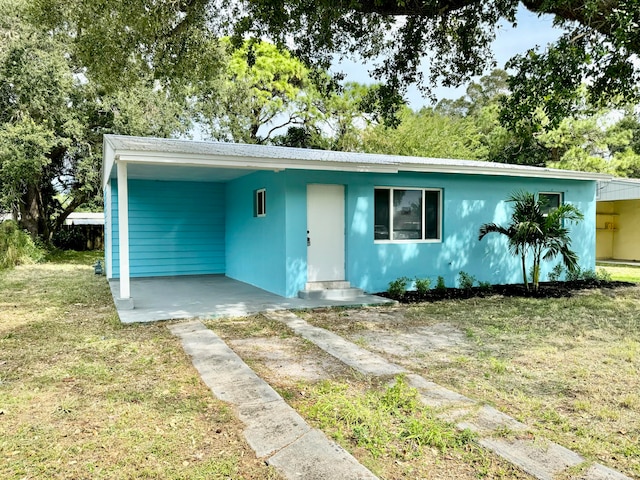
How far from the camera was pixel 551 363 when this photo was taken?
4.53m

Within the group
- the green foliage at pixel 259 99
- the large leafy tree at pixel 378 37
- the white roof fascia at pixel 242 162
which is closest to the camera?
the large leafy tree at pixel 378 37

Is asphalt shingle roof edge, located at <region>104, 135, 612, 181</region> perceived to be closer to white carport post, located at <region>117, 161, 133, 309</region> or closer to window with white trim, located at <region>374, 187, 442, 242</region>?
white carport post, located at <region>117, 161, 133, 309</region>

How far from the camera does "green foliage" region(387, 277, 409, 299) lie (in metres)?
8.63

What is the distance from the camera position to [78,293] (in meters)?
8.84

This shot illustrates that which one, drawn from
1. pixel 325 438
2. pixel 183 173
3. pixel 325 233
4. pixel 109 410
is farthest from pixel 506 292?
pixel 109 410

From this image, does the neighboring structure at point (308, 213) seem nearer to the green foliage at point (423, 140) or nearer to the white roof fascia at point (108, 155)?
the white roof fascia at point (108, 155)

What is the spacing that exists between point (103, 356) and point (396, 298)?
5048 millimetres

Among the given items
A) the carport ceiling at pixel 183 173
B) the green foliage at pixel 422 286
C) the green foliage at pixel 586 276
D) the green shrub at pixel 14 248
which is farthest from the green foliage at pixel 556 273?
the green shrub at pixel 14 248

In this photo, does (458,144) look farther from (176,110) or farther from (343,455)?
(343,455)

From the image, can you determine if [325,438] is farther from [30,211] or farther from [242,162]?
[30,211]

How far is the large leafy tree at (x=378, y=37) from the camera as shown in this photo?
19.1 feet

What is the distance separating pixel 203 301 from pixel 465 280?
5.27 meters

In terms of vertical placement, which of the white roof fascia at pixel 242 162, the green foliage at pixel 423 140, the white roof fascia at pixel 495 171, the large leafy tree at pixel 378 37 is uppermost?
the green foliage at pixel 423 140

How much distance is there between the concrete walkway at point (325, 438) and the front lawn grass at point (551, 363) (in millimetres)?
166
